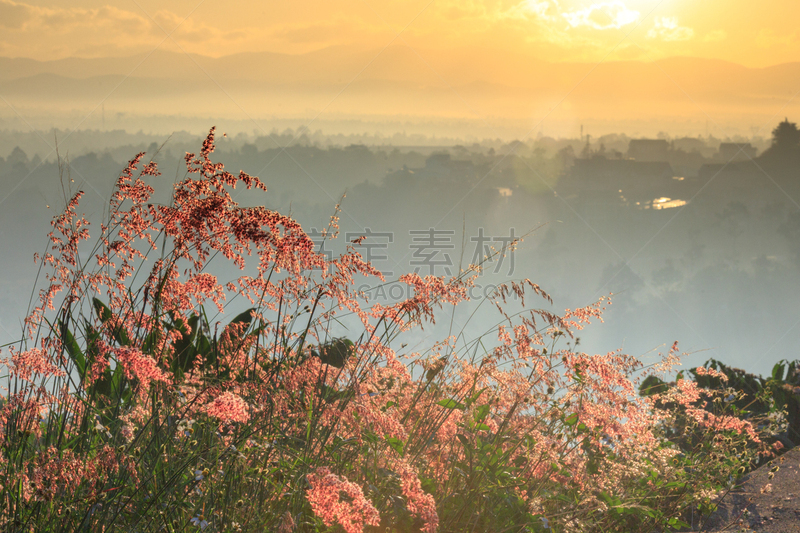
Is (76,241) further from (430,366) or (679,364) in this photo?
(679,364)

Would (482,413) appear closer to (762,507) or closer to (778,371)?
(762,507)

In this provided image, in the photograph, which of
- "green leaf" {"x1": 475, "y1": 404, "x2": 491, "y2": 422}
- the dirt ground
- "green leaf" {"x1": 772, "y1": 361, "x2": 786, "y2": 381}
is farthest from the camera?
"green leaf" {"x1": 772, "y1": 361, "x2": 786, "y2": 381}

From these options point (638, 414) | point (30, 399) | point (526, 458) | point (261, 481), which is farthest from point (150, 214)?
point (638, 414)

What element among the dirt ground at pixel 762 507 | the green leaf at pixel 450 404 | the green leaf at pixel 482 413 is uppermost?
the green leaf at pixel 450 404

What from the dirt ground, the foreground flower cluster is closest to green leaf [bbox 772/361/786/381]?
the dirt ground

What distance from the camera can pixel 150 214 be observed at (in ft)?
10.5

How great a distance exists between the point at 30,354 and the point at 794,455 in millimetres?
6671

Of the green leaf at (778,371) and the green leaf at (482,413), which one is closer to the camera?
the green leaf at (482,413)

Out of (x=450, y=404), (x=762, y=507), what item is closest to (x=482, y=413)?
(x=450, y=404)

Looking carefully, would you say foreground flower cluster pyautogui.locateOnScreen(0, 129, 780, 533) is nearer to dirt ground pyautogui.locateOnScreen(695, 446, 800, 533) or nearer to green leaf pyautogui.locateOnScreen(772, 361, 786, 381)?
dirt ground pyautogui.locateOnScreen(695, 446, 800, 533)

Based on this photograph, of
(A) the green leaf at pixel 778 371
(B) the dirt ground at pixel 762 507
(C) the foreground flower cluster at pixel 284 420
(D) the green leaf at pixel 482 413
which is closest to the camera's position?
(C) the foreground flower cluster at pixel 284 420

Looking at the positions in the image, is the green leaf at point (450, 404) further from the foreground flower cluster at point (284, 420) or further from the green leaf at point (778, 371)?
the green leaf at point (778, 371)

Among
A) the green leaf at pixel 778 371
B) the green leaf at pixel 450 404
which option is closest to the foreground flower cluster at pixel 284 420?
the green leaf at pixel 450 404

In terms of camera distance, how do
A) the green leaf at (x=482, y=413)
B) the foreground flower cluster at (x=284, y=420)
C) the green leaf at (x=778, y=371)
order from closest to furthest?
the foreground flower cluster at (x=284, y=420) < the green leaf at (x=482, y=413) < the green leaf at (x=778, y=371)
